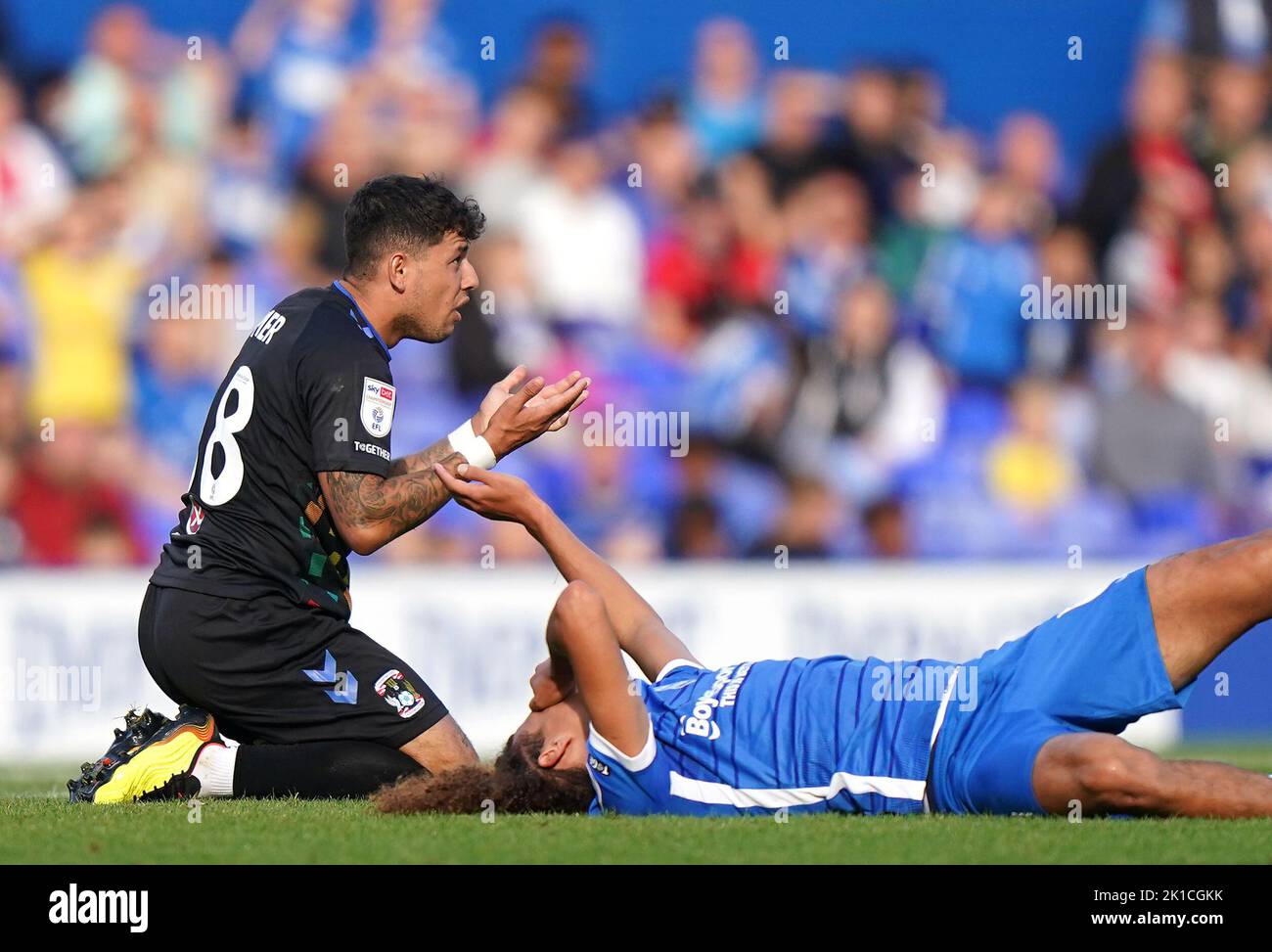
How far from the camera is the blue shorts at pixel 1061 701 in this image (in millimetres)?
4656

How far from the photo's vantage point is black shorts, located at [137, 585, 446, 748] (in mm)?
5684

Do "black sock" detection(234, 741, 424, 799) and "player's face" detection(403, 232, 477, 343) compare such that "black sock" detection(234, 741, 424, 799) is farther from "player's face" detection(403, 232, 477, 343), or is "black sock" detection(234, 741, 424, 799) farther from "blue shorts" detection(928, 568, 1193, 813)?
"blue shorts" detection(928, 568, 1193, 813)

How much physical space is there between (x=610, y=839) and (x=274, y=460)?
82.3 inches

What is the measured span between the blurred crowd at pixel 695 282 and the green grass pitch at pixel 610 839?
5513 millimetres

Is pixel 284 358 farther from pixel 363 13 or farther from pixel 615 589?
pixel 363 13

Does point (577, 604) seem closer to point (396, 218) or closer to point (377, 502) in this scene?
point (377, 502)

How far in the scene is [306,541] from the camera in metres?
5.78

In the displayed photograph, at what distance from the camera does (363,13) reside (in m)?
11.1

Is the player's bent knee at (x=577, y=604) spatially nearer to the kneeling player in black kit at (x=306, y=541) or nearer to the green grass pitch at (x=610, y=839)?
the green grass pitch at (x=610, y=839)

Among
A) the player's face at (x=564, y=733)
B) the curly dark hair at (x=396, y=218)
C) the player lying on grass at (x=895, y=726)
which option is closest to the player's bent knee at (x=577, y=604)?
the player lying on grass at (x=895, y=726)

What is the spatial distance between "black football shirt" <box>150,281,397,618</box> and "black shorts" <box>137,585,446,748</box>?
0.27ft

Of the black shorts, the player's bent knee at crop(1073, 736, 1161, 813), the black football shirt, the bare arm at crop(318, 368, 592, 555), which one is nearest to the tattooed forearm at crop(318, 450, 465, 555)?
the bare arm at crop(318, 368, 592, 555)
